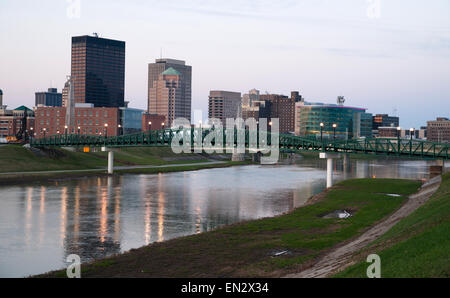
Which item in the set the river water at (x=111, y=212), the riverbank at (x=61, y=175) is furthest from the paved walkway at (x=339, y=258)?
the riverbank at (x=61, y=175)

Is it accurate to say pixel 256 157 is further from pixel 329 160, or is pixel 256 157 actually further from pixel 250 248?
pixel 250 248

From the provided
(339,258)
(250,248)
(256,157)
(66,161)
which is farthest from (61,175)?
(256,157)

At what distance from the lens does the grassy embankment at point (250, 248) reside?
1083 inches

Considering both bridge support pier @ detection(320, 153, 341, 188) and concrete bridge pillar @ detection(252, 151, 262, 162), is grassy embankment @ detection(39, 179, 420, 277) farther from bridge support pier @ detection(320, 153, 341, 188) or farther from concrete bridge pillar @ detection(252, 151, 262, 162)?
concrete bridge pillar @ detection(252, 151, 262, 162)

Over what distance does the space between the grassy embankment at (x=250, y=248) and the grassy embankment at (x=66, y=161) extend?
186 feet

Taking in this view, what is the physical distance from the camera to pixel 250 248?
33.3 metres

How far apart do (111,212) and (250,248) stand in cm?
2534

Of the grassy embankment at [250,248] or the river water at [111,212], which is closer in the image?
the grassy embankment at [250,248]

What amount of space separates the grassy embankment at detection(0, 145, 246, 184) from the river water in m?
7.29

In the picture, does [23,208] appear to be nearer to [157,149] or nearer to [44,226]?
[44,226]

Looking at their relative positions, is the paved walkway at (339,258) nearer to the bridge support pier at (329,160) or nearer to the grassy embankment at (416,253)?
the grassy embankment at (416,253)

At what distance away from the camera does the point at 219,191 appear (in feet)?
255

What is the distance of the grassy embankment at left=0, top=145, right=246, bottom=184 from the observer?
92.8 meters
